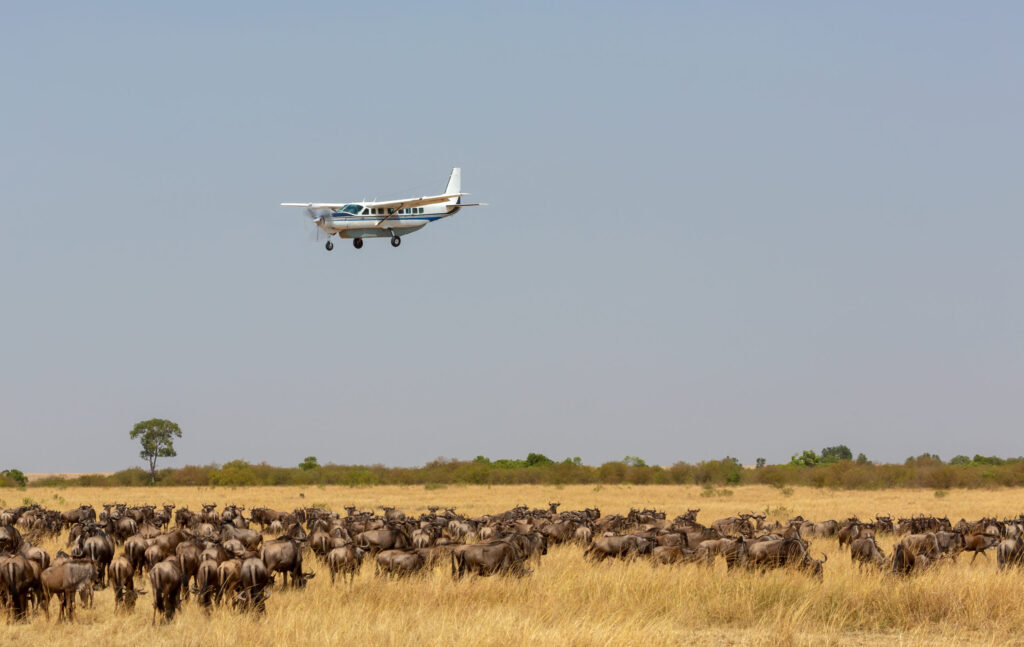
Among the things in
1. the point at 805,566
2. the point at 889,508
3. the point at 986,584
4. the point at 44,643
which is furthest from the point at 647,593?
the point at 889,508

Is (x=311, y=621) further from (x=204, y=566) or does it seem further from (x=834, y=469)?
(x=834, y=469)

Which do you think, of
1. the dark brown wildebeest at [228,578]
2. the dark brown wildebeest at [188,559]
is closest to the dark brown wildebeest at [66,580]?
the dark brown wildebeest at [188,559]

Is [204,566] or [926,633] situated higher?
[204,566]

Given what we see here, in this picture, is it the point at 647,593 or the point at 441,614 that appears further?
the point at 647,593

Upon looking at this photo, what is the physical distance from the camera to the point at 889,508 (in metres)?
45.2

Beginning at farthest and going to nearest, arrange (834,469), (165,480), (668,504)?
(165,480) → (834,469) → (668,504)

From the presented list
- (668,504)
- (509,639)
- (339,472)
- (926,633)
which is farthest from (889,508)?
(339,472)

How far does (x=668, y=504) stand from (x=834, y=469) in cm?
3219

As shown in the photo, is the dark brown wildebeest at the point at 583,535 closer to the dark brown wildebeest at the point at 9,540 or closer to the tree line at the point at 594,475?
the dark brown wildebeest at the point at 9,540

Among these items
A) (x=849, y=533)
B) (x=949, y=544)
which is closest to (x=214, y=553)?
(x=949, y=544)

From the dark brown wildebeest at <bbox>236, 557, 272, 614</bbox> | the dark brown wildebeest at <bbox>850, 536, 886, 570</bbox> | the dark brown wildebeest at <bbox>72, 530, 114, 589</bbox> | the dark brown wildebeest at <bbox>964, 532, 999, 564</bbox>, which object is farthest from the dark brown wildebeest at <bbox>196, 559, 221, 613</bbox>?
the dark brown wildebeest at <bbox>964, 532, 999, 564</bbox>

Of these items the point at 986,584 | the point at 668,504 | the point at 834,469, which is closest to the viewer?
the point at 986,584

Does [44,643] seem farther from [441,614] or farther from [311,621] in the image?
[441,614]

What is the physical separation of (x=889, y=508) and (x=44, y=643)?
3901cm
